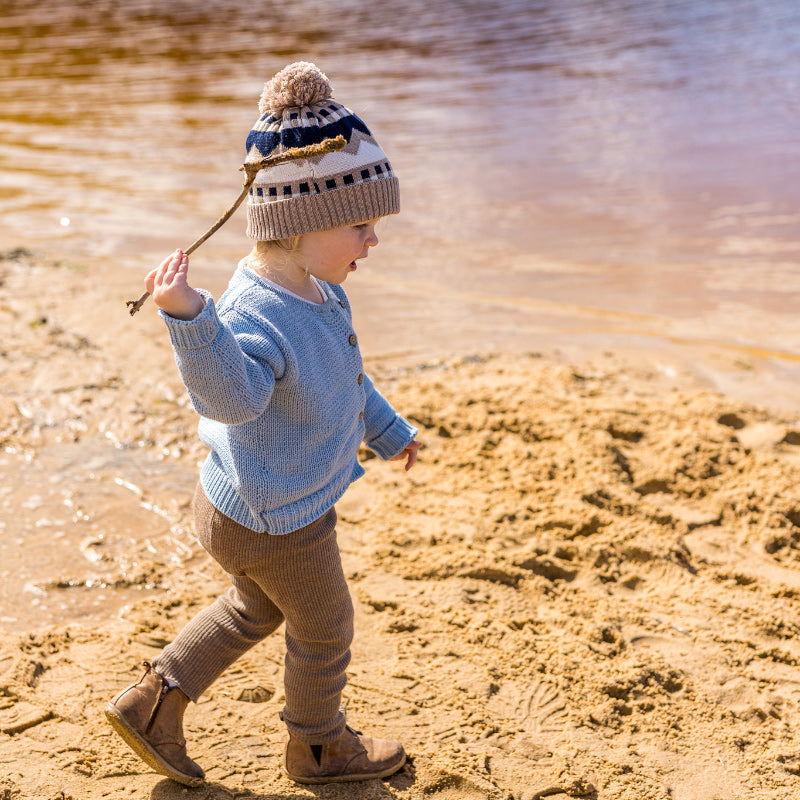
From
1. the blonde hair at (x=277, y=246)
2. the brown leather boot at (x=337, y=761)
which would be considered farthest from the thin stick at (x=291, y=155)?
the brown leather boot at (x=337, y=761)

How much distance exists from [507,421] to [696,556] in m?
1.03

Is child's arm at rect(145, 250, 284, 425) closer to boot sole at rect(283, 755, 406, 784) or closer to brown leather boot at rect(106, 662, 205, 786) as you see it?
brown leather boot at rect(106, 662, 205, 786)

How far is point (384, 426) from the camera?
7.72 ft

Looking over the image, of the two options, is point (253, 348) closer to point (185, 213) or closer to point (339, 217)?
point (339, 217)

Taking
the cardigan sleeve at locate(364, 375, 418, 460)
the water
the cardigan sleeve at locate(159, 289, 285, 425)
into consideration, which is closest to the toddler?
the cardigan sleeve at locate(159, 289, 285, 425)

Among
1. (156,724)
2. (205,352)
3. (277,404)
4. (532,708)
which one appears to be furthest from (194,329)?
(532,708)

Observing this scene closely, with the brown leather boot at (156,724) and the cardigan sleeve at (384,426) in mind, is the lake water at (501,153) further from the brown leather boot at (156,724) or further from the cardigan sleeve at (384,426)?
the brown leather boot at (156,724)

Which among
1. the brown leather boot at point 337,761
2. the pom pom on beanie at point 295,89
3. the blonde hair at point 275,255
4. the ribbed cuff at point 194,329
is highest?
the pom pom on beanie at point 295,89

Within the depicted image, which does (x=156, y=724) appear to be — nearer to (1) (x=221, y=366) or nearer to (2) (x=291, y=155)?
(1) (x=221, y=366)

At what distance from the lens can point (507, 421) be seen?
388 cm

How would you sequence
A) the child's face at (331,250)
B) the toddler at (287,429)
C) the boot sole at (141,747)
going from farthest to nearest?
the boot sole at (141,747), the child's face at (331,250), the toddler at (287,429)

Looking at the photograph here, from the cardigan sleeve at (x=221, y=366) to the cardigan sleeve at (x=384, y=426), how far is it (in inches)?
21.8

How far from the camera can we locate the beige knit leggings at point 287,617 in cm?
202

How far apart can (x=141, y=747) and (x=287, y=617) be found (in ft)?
1.45
